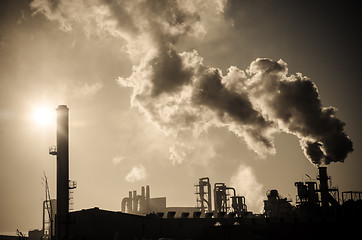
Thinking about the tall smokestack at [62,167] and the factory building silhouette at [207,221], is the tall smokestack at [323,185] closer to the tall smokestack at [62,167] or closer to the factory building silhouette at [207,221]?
the factory building silhouette at [207,221]

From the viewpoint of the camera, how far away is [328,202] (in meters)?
46.4

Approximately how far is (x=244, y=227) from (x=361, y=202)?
12335 millimetres

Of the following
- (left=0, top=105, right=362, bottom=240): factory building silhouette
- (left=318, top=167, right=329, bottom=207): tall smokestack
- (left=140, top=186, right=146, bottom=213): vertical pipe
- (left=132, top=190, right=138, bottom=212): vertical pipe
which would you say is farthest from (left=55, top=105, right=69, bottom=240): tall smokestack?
(left=140, top=186, right=146, bottom=213): vertical pipe

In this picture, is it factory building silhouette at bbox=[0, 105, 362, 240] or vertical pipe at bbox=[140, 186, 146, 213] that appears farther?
vertical pipe at bbox=[140, 186, 146, 213]

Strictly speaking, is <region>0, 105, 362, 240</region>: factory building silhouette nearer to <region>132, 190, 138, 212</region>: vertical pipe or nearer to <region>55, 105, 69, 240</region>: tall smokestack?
<region>55, 105, 69, 240</region>: tall smokestack

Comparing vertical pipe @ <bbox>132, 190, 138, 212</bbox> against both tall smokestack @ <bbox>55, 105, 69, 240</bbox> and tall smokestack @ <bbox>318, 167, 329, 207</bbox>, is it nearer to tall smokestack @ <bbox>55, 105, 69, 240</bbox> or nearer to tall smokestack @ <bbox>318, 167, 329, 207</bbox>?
tall smokestack @ <bbox>55, 105, 69, 240</bbox>

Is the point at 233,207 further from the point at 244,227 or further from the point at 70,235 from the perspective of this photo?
the point at 70,235

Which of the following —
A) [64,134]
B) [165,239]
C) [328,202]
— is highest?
[64,134]

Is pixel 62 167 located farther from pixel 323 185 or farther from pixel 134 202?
pixel 134 202

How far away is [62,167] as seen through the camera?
43.4m

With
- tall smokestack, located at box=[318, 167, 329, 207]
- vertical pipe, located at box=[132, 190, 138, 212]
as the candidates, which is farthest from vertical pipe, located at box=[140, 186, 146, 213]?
tall smokestack, located at box=[318, 167, 329, 207]

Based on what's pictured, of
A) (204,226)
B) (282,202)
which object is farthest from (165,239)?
(282,202)

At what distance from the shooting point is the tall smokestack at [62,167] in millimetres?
41763

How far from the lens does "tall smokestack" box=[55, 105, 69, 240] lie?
41.8 m
